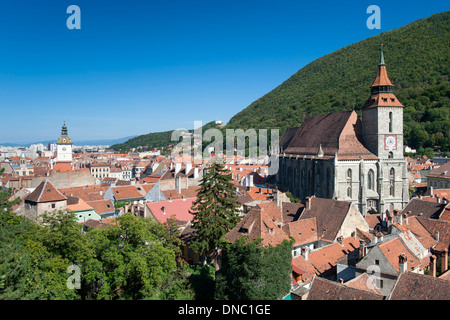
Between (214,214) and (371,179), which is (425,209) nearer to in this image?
(371,179)

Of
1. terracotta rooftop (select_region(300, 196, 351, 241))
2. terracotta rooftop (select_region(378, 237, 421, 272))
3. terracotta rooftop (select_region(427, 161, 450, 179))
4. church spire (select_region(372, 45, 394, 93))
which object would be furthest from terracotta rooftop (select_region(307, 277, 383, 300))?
terracotta rooftop (select_region(427, 161, 450, 179))

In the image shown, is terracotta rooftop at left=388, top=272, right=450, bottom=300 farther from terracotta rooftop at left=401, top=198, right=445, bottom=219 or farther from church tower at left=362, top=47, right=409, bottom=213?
church tower at left=362, top=47, right=409, bottom=213

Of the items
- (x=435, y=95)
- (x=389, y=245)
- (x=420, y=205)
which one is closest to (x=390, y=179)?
(x=420, y=205)

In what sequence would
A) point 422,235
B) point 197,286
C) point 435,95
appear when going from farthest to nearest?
point 435,95, point 422,235, point 197,286
